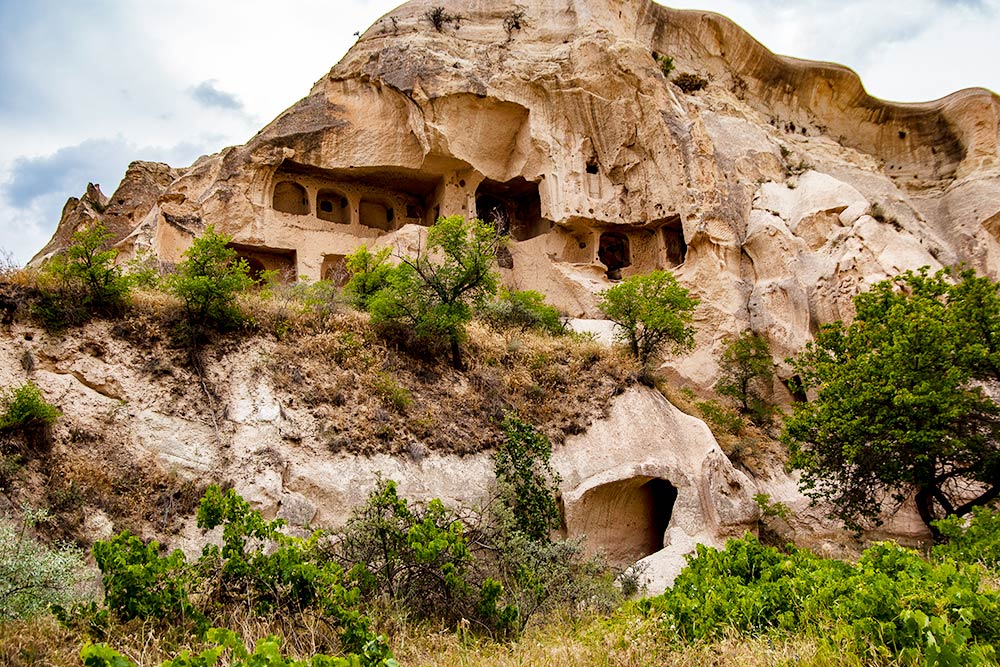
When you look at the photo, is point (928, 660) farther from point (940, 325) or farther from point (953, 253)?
point (953, 253)

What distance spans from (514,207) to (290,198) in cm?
662

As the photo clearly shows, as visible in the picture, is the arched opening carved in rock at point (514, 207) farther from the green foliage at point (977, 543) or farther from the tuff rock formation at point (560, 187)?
the green foliage at point (977, 543)

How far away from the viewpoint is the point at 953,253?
72.5 ft

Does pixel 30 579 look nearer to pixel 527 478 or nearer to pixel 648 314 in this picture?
pixel 527 478

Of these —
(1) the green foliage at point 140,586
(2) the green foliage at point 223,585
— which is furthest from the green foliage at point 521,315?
(1) the green foliage at point 140,586

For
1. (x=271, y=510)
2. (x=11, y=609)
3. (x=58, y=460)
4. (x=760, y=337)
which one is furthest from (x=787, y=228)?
(x=11, y=609)

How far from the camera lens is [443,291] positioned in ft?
40.8

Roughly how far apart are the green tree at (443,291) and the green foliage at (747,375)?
23.7ft

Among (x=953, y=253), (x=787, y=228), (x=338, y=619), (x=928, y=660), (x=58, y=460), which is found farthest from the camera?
(x=953, y=253)

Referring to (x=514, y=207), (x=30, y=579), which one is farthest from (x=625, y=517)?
(x=514, y=207)

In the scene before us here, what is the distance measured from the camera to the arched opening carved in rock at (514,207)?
71.5ft

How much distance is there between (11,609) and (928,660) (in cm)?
579

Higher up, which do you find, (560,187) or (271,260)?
(560,187)

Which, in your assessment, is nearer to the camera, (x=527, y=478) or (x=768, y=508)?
(x=527, y=478)
